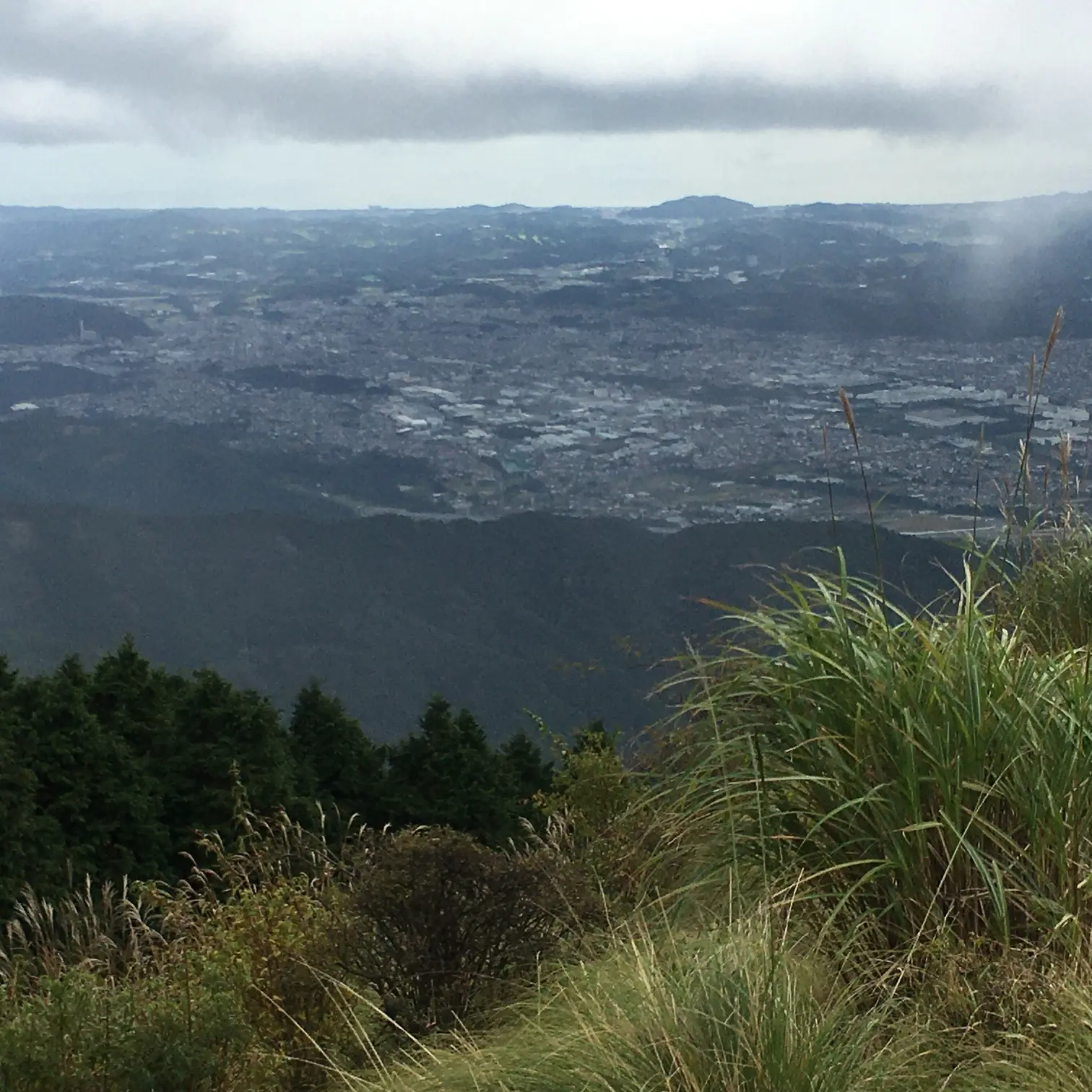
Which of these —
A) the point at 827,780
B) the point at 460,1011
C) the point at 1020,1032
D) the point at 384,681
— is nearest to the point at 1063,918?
the point at 1020,1032

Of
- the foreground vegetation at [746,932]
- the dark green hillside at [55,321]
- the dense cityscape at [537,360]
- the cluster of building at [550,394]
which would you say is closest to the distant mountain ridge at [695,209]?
the dense cityscape at [537,360]

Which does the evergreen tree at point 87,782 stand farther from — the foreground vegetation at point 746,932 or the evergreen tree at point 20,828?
the foreground vegetation at point 746,932

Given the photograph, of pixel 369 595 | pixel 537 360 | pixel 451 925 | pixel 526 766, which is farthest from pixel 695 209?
pixel 451 925

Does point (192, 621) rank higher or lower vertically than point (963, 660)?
lower

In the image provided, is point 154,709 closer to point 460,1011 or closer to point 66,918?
point 66,918

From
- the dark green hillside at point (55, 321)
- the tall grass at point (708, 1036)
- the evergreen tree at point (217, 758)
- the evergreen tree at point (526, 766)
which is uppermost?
the dark green hillside at point (55, 321)
